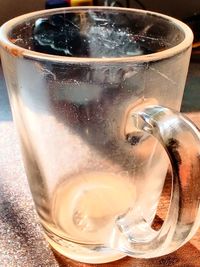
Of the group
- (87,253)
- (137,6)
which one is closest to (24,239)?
(87,253)

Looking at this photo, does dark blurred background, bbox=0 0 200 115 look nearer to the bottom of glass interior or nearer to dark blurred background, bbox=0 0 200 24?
dark blurred background, bbox=0 0 200 24

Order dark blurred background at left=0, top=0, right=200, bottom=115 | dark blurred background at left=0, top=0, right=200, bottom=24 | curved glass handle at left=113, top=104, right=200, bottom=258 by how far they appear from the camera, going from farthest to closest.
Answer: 1. dark blurred background at left=0, top=0, right=200, bottom=24
2. dark blurred background at left=0, top=0, right=200, bottom=115
3. curved glass handle at left=113, top=104, right=200, bottom=258

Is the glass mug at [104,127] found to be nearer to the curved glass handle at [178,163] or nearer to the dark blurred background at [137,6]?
the curved glass handle at [178,163]

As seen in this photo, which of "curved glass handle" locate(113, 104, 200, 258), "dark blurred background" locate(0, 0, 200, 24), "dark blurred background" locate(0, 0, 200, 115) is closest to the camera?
"curved glass handle" locate(113, 104, 200, 258)

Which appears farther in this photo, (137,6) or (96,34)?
(137,6)

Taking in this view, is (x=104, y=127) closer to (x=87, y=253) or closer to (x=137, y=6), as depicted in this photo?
(x=87, y=253)

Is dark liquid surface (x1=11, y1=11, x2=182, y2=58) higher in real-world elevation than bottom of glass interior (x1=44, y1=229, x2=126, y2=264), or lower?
higher

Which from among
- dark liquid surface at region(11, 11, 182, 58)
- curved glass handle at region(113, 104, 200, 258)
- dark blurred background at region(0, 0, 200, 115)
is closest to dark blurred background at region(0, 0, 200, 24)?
dark blurred background at region(0, 0, 200, 115)

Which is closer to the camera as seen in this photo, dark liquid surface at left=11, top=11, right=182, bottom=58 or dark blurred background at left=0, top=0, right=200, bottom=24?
dark liquid surface at left=11, top=11, right=182, bottom=58
